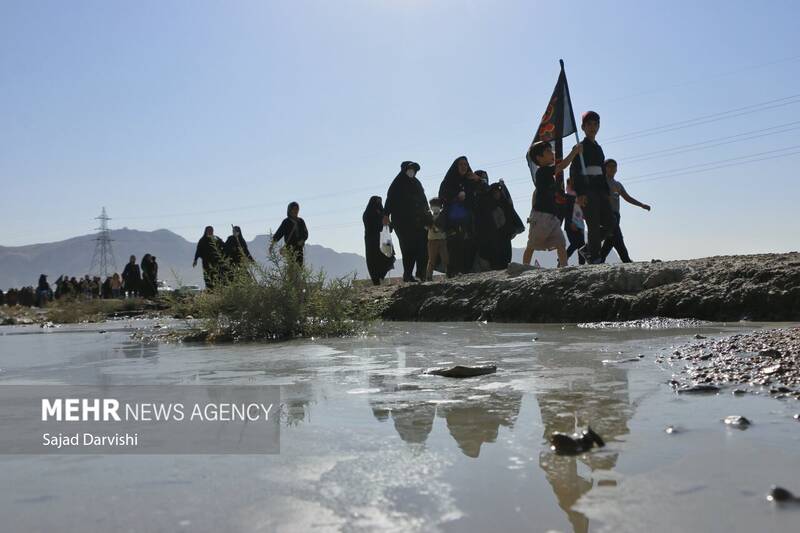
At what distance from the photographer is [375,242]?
1361cm

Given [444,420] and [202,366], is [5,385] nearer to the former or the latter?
[202,366]

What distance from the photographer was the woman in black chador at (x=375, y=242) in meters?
13.6

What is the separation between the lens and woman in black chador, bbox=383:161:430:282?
1234 centimetres

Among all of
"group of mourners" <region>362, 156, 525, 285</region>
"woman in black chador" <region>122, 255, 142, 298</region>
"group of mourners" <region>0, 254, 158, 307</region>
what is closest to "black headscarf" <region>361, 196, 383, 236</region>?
"group of mourners" <region>362, 156, 525, 285</region>

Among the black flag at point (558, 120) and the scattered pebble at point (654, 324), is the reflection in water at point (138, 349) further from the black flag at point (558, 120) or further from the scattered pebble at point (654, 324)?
the black flag at point (558, 120)

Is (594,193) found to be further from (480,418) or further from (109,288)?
(109,288)

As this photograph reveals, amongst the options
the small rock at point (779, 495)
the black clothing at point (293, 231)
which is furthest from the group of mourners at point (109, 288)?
the small rock at point (779, 495)

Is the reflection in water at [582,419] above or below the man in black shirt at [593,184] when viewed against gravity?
below

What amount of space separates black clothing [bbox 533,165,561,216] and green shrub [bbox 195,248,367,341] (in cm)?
321

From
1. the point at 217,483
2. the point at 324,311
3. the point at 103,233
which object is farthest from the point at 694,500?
the point at 103,233

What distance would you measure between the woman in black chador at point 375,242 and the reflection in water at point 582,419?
1000 centimetres

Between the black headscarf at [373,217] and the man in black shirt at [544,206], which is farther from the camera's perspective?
the black headscarf at [373,217]

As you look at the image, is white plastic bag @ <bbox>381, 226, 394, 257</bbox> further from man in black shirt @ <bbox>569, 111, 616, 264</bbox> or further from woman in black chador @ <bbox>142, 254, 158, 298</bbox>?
woman in black chador @ <bbox>142, 254, 158, 298</bbox>

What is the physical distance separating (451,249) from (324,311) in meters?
5.98
